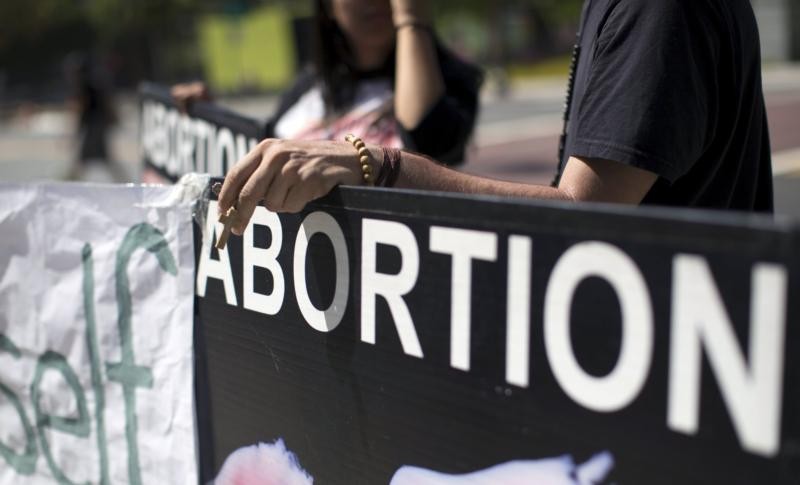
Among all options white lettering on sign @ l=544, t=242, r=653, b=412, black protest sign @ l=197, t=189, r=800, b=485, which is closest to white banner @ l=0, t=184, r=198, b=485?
black protest sign @ l=197, t=189, r=800, b=485

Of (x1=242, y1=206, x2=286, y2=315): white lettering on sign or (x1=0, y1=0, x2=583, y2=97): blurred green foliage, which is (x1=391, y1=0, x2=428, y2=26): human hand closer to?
(x1=242, y1=206, x2=286, y2=315): white lettering on sign

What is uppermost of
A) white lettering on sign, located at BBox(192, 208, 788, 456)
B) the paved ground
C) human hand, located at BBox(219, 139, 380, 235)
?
human hand, located at BBox(219, 139, 380, 235)

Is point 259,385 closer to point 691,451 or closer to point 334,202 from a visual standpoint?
point 334,202

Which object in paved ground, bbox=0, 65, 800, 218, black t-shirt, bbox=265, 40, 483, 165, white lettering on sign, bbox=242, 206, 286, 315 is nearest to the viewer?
white lettering on sign, bbox=242, 206, 286, 315

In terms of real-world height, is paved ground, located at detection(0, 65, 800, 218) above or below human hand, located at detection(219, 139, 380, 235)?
below

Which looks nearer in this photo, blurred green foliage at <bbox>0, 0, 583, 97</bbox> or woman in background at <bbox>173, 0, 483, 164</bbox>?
woman in background at <bbox>173, 0, 483, 164</bbox>

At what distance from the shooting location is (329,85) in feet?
9.50

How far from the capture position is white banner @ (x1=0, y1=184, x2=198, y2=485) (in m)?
1.92

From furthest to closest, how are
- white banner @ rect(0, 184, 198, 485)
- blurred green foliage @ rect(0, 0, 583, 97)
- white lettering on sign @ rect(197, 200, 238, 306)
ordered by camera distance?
blurred green foliage @ rect(0, 0, 583, 97), white banner @ rect(0, 184, 198, 485), white lettering on sign @ rect(197, 200, 238, 306)

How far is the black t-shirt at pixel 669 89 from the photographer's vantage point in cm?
131

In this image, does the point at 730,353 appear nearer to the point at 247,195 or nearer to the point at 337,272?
the point at 337,272

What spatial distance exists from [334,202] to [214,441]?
689mm

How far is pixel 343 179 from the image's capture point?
1451mm

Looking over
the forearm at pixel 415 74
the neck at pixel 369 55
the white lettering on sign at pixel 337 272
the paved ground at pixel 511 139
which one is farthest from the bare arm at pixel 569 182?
the paved ground at pixel 511 139
